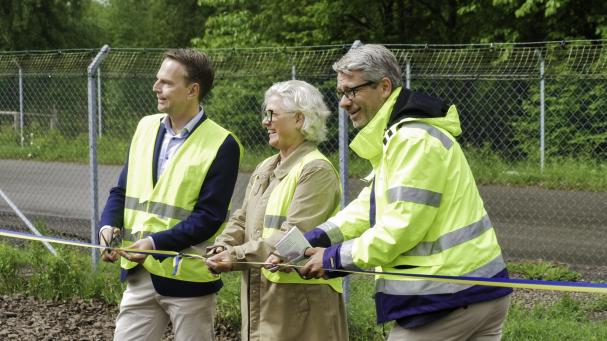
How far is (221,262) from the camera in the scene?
13.9 ft

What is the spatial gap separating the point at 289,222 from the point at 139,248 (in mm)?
705

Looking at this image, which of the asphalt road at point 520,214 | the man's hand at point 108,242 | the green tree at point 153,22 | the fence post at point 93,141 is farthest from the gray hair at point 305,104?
the green tree at point 153,22

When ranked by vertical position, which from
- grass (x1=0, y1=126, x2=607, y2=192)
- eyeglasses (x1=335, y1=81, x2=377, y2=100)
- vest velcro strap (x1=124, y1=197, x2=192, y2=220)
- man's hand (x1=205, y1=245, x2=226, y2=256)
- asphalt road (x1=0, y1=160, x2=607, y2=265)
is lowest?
asphalt road (x1=0, y1=160, x2=607, y2=265)

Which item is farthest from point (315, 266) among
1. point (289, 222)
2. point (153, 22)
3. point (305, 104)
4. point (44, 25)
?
point (153, 22)

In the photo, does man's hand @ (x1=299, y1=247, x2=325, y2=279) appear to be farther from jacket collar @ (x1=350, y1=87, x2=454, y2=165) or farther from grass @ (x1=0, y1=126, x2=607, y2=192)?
grass @ (x1=0, y1=126, x2=607, y2=192)

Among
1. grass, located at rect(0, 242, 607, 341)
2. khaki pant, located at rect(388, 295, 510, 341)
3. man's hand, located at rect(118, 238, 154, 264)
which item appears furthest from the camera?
grass, located at rect(0, 242, 607, 341)

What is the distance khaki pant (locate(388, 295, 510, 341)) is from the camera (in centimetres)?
350

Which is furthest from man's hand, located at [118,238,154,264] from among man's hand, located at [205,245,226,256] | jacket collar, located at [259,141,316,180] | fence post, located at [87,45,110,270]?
fence post, located at [87,45,110,270]

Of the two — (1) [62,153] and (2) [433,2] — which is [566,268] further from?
(2) [433,2]

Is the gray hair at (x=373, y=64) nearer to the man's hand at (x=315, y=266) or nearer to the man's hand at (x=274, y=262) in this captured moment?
the man's hand at (x=315, y=266)

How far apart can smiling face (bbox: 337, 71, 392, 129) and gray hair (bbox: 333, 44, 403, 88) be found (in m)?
0.02

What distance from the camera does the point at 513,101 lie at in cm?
1349

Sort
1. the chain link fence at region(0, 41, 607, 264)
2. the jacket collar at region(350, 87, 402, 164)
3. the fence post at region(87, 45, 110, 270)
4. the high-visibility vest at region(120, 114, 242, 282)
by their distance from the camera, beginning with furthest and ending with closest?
1. the chain link fence at region(0, 41, 607, 264)
2. the fence post at region(87, 45, 110, 270)
3. the high-visibility vest at region(120, 114, 242, 282)
4. the jacket collar at region(350, 87, 402, 164)

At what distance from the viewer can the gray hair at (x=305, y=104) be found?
4.45m
